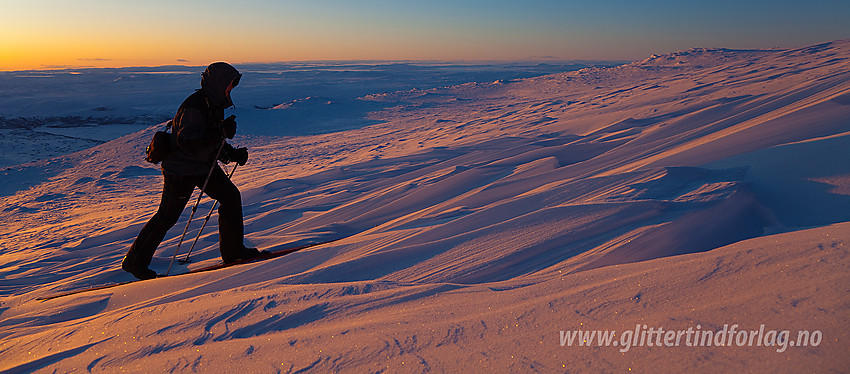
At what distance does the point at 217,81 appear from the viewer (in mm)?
2914

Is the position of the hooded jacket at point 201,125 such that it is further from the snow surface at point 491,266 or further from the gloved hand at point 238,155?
the snow surface at point 491,266

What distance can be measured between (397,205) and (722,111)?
470 cm

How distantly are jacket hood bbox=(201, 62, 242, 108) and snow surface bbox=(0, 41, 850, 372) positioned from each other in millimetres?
1111

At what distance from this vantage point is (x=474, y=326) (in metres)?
1.52

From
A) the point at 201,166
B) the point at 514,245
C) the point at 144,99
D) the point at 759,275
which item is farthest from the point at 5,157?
the point at 144,99

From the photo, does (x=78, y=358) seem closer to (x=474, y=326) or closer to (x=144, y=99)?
(x=474, y=326)

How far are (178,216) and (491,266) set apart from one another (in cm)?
216

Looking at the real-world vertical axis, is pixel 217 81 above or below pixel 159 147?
above

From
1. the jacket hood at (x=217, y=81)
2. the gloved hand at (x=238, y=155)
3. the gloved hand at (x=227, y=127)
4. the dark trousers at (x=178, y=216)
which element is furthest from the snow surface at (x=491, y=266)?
the jacket hood at (x=217, y=81)

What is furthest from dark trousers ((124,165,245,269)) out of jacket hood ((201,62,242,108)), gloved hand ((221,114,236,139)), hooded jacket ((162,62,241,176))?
jacket hood ((201,62,242,108))

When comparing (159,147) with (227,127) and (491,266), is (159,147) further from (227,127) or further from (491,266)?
(491,266)

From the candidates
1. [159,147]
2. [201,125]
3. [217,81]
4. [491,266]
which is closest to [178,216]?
[159,147]

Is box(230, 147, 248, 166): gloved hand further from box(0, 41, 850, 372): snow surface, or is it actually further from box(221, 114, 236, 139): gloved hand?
box(0, 41, 850, 372): snow surface

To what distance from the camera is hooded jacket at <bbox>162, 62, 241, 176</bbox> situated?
284cm
